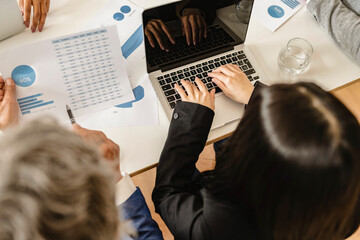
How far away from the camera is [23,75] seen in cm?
78

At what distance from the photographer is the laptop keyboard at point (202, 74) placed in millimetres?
853

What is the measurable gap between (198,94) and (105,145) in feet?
0.93

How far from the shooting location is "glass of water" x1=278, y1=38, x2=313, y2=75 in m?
0.92

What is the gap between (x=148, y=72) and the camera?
0.88 m

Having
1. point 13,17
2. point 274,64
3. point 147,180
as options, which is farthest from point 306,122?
point 147,180

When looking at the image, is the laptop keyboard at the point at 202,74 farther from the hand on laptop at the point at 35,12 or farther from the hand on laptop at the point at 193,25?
the hand on laptop at the point at 35,12

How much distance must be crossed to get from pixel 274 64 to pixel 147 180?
2.51ft

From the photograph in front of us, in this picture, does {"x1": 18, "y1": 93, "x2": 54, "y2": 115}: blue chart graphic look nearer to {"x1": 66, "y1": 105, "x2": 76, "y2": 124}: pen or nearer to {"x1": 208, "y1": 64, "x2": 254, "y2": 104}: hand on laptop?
{"x1": 66, "y1": 105, "x2": 76, "y2": 124}: pen

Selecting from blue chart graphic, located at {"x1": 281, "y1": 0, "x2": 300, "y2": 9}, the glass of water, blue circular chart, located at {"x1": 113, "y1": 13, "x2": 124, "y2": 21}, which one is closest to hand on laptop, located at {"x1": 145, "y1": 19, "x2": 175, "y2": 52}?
blue circular chart, located at {"x1": 113, "y1": 13, "x2": 124, "y2": 21}

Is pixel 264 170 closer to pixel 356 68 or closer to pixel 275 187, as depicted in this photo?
pixel 275 187

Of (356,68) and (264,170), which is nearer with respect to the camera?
(264,170)

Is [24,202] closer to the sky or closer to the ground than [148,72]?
closer to the sky

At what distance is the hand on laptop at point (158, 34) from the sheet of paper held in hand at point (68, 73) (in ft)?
0.36

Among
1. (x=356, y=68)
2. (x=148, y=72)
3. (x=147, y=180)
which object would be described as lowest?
(x=147, y=180)
